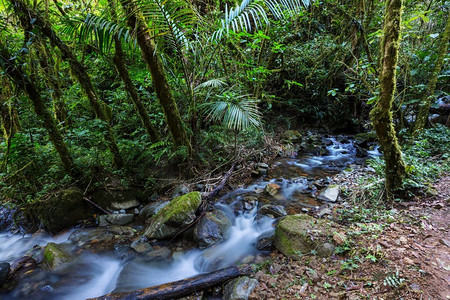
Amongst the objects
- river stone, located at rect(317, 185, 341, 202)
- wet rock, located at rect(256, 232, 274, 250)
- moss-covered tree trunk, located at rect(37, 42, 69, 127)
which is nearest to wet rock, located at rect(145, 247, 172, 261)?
wet rock, located at rect(256, 232, 274, 250)

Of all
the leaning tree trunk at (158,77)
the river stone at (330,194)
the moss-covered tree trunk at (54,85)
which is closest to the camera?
the leaning tree trunk at (158,77)

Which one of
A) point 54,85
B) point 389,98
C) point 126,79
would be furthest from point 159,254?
point 54,85

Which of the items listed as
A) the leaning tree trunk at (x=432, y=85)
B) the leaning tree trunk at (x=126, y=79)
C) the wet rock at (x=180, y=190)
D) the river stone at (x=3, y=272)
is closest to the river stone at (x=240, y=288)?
the wet rock at (x=180, y=190)

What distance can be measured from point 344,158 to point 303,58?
419 cm

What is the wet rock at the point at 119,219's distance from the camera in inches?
155

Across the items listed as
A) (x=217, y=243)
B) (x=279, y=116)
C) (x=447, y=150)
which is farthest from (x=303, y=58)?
(x=217, y=243)

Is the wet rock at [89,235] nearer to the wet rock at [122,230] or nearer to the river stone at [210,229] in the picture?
the wet rock at [122,230]

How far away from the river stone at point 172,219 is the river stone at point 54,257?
119 centimetres

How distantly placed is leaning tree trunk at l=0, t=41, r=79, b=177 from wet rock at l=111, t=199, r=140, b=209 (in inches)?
36.9

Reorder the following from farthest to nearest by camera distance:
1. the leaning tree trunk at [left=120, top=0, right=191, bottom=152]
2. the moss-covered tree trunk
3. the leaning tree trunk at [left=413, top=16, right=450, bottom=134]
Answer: the leaning tree trunk at [left=413, top=16, right=450, bottom=134]
the moss-covered tree trunk
the leaning tree trunk at [left=120, top=0, right=191, bottom=152]

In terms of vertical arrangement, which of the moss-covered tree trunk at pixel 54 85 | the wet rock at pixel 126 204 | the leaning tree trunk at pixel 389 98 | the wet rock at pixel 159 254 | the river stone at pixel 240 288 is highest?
the moss-covered tree trunk at pixel 54 85

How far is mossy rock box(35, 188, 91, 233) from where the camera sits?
3.67 m

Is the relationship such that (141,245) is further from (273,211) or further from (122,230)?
(273,211)

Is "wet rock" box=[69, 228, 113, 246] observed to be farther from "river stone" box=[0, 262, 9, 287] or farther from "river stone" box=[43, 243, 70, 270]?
"river stone" box=[0, 262, 9, 287]
